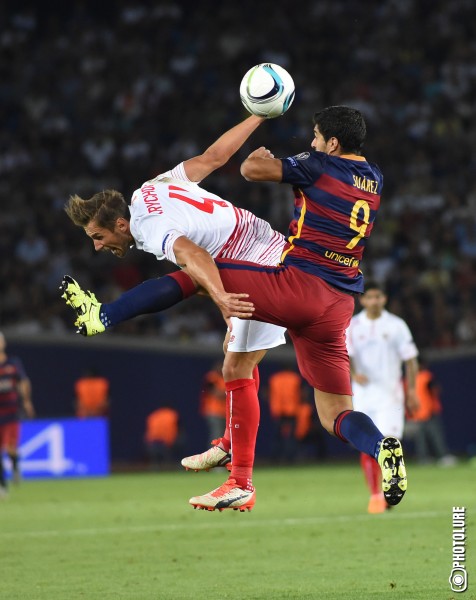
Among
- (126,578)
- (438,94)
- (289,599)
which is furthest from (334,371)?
(438,94)

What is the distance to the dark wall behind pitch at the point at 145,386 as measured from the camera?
2323 centimetres

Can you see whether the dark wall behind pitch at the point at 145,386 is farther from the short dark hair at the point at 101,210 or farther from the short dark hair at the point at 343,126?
the short dark hair at the point at 343,126

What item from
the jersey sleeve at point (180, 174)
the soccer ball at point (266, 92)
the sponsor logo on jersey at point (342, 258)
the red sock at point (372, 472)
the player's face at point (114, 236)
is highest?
the soccer ball at point (266, 92)

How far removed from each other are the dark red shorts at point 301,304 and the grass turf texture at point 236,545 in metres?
1.52

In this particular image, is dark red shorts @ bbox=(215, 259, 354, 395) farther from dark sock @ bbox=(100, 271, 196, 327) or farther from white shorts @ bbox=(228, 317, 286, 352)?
white shorts @ bbox=(228, 317, 286, 352)

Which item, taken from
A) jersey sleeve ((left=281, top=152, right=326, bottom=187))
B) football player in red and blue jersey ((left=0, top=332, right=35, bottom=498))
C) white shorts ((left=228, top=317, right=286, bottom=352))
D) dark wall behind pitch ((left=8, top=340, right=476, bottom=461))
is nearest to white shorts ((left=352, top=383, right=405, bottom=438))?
white shorts ((left=228, top=317, right=286, bottom=352))

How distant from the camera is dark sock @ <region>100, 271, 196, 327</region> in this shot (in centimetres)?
746

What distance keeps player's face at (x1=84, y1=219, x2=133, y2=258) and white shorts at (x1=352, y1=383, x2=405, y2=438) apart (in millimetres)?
5883

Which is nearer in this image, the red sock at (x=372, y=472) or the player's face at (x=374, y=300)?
the red sock at (x=372, y=472)

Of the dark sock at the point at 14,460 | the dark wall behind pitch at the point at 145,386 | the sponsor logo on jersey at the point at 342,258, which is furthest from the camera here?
the dark wall behind pitch at the point at 145,386

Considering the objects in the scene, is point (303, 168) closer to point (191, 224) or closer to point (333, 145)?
point (333, 145)

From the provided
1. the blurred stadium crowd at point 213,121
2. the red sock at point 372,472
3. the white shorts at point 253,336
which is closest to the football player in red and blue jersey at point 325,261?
the white shorts at point 253,336

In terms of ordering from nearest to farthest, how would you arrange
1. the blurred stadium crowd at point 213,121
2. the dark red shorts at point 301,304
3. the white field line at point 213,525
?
the dark red shorts at point 301,304, the white field line at point 213,525, the blurred stadium crowd at point 213,121

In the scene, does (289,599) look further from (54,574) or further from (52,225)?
(52,225)
